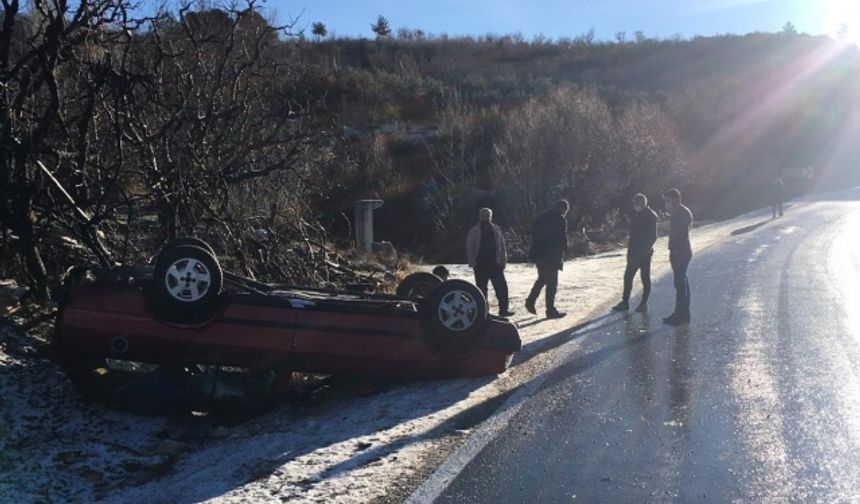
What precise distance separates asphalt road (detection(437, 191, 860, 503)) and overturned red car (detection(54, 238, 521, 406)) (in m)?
1.11

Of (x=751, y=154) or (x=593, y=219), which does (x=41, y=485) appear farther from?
(x=751, y=154)

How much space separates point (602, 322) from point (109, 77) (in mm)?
6918

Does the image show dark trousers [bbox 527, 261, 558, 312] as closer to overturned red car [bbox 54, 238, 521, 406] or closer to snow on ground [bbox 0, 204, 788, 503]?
snow on ground [bbox 0, 204, 788, 503]

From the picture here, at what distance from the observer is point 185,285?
23.0 ft

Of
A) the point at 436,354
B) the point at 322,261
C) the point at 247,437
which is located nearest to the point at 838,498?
the point at 436,354

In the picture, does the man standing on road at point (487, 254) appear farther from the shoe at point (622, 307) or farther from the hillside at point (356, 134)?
the hillside at point (356, 134)

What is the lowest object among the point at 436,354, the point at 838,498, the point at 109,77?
the point at 838,498

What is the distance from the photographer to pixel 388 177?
46.1m

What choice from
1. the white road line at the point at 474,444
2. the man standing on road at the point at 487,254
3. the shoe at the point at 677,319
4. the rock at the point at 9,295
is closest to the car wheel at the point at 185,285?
the white road line at the point at 474,444

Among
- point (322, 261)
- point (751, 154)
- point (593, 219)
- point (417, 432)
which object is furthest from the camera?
point (751, 154)

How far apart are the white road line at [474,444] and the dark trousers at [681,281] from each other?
3.34 metres

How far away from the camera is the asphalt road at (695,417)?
538cm

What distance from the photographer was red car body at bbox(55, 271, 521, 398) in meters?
6.96

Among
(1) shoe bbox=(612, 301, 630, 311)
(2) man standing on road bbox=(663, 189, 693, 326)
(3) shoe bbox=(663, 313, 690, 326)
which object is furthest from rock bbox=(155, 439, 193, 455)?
(1) shoe bbox=(612, 301, 630, 311)
